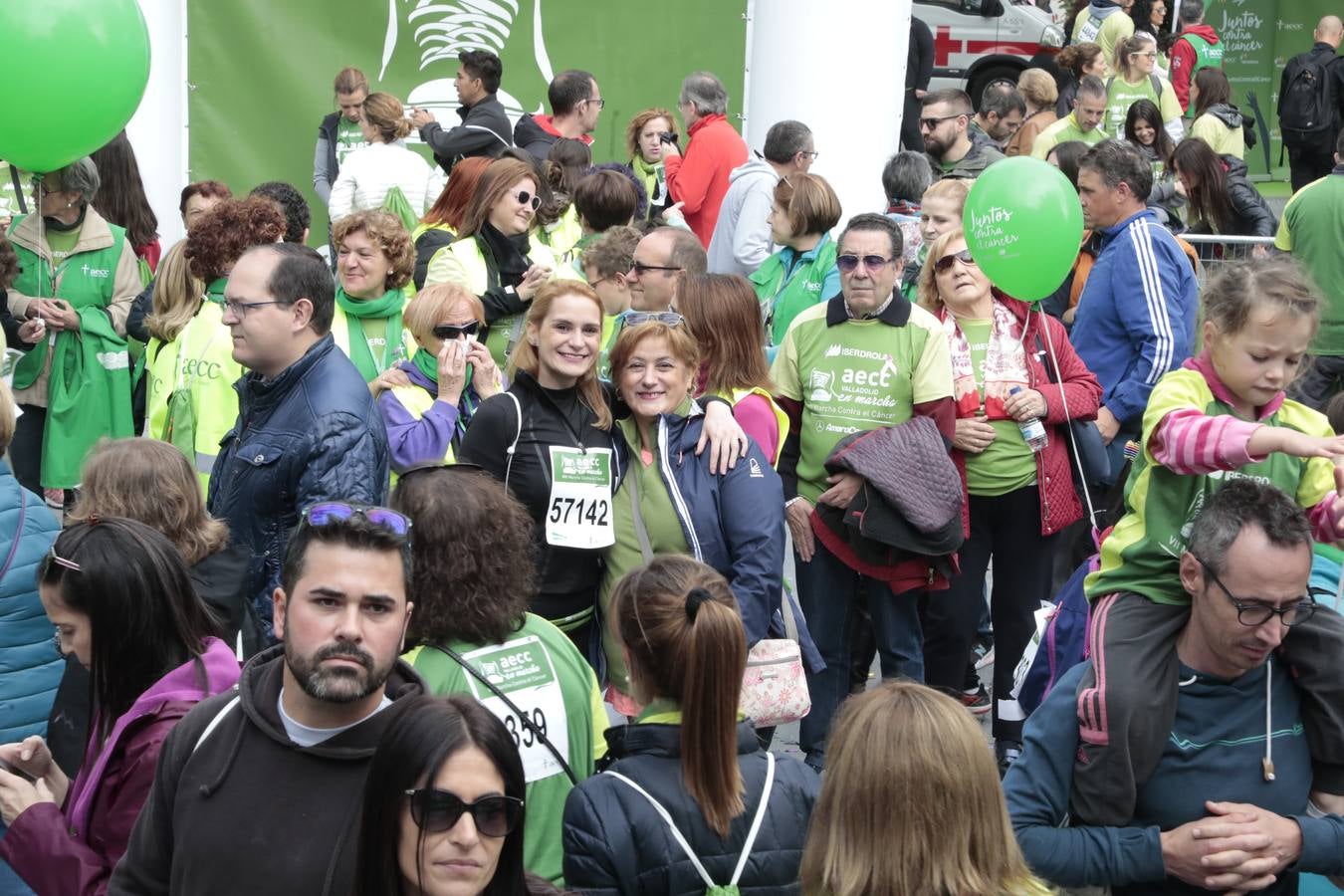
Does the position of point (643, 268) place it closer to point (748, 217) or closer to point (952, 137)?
point (748, 217)

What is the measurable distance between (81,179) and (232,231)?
1.98 m

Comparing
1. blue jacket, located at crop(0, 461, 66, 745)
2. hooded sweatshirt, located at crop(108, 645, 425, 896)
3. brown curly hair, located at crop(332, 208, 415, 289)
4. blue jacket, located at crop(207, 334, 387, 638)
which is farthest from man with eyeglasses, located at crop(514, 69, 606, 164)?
hooded sweatshirt, located at crop(108, 645, 425, 896)

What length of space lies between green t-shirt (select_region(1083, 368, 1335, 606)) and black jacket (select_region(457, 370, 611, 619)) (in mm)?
1535

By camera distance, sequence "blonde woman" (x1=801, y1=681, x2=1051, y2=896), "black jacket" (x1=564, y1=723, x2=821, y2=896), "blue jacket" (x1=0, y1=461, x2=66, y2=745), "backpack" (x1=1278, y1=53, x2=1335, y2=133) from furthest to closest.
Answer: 1. "backpack" (x1=1278, y1=53, x2=1335, y2=133)
2. "blue jacket" (x1=0, y1=461, x2=66, y2=745)
3. "black jacket" (x1=564, y1=723, x2=821, y2=896)
4. "blonde woman" (x1=801, y1=681, x2=1051, y2=896)

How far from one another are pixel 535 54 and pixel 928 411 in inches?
294

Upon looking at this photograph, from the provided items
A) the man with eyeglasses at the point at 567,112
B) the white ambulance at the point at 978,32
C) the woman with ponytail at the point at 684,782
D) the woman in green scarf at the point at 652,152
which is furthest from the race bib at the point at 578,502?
the white ambulance at the point at 978,32

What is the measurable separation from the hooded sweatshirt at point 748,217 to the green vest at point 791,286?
121 centimetres

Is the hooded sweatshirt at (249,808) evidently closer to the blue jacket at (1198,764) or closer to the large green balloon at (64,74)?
the blue jacket at (1198,764)

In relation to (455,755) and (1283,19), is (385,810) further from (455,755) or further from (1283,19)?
(1283,19)

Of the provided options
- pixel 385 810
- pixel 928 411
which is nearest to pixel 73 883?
pixel 385 810

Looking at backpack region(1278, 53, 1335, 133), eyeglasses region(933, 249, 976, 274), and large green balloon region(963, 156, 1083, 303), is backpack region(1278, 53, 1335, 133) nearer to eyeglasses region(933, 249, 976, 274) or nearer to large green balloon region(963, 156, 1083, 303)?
large green balloon region(963, 156, 1083, 303)

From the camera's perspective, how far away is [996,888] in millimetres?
2529

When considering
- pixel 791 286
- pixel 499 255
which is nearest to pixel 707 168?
pixel 791 286

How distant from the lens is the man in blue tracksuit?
Answer: 6.04m
